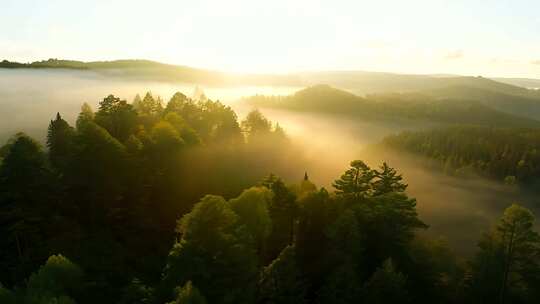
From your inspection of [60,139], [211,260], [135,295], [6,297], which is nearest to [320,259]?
[211,260]

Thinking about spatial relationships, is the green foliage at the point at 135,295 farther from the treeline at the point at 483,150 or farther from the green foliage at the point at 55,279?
the treeline at the point at 483,150

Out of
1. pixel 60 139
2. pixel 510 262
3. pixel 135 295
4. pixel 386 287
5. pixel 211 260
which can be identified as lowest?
pixel 386 287

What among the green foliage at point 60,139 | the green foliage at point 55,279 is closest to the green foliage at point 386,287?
the green foliage at point 55,279

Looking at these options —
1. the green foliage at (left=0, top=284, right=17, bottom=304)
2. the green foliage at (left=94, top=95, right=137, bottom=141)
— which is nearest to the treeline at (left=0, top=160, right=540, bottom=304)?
the green foliage at (left=0, top=284, right=17, bottom=304)

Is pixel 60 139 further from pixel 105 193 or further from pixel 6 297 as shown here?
pixel 6 297

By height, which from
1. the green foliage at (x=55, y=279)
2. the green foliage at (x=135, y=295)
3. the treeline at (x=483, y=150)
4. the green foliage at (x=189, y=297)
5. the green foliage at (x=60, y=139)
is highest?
the green foliage at (x=60, y=139)
